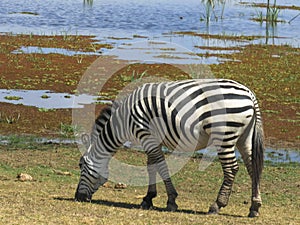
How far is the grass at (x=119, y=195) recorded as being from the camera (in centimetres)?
763

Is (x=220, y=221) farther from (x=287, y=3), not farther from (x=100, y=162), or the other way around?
(x=287, y=3)

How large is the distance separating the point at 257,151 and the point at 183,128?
3.25 ft

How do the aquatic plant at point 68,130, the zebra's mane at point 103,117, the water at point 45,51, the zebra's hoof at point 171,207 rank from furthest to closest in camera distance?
the water at point 45,51, the aquatic plant at point 68,130, the zebra's mane at point 103,117, the zebra's hoof at point 171,207

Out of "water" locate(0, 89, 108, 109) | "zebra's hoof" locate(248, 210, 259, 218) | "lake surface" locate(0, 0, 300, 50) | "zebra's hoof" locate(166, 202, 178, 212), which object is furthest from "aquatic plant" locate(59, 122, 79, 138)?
"lake surface" locate(0, 0, 300, 50)

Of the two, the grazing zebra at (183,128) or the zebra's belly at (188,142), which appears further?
the zebra's belly at (188,142)

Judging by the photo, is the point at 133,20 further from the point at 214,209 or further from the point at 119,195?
the point at 214,209

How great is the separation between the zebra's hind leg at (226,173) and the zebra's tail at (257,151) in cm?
24

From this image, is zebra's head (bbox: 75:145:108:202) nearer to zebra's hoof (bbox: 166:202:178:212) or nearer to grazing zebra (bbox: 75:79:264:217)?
grazing zebra (bbox: 75:79:264:217)

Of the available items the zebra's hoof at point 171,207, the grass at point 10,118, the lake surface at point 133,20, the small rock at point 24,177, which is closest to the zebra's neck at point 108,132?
the zebra's hoof at point 171,207

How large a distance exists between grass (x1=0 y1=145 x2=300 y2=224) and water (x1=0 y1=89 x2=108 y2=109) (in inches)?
162

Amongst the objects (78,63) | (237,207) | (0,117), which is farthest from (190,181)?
(78,63)

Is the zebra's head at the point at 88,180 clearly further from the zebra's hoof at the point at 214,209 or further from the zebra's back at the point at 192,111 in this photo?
the zebra's hoof at the point at 214,209

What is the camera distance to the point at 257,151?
838 centimetres

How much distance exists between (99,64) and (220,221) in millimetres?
16714
